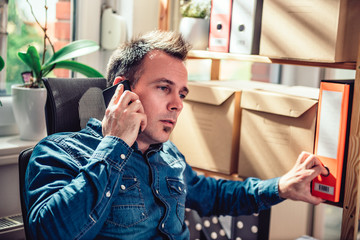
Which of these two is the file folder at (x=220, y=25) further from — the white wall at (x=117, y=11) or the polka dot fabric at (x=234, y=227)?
the polka dot fabric at (x=234, y=227)

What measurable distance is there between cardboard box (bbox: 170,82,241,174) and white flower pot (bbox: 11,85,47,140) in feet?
1.76

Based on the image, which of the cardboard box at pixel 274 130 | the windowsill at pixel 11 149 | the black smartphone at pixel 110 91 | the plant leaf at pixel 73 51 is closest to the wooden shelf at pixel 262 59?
the cardboard box at pixel 274 130

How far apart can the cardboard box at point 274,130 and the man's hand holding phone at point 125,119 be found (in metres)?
0.55

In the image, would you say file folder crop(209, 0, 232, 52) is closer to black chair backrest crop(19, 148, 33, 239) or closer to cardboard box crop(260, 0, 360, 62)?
cardboard box crop(260, 0, 360, 62)

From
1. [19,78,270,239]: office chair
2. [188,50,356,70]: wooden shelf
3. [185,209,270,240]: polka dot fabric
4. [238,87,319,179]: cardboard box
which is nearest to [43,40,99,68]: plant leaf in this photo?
[19,78,270,239]: office chair

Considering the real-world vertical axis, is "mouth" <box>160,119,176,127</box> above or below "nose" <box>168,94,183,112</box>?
below

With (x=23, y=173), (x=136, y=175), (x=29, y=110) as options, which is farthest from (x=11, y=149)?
(x=136, y=175)

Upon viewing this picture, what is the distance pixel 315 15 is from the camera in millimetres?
1437

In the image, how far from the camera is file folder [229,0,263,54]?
5.39ft

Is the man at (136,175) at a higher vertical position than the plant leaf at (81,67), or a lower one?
lower

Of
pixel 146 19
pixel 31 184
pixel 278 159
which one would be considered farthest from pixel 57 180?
pixel 146 19

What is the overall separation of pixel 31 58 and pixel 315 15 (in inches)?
39.5

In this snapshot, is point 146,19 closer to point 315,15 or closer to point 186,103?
point 186,103

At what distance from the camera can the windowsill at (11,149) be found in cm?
165
